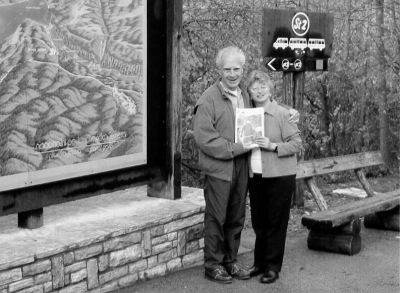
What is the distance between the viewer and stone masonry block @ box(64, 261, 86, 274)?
16.5 feet

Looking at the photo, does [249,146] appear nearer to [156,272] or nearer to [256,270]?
[256,270]

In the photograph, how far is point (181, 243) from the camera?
607cm

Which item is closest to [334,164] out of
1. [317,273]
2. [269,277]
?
[317,273]

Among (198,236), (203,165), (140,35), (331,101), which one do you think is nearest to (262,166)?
(203,165)

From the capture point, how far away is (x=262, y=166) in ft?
18.5

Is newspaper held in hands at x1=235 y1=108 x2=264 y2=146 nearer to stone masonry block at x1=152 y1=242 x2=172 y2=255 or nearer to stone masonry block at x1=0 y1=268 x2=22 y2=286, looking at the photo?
stone masonry block at x1=152 y1=242 x2=172 y2=255

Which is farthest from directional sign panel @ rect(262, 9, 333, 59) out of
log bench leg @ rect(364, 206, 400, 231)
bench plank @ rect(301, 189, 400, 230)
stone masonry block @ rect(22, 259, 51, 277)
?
stone masonry block @ rect(22, 259, 51, 277)

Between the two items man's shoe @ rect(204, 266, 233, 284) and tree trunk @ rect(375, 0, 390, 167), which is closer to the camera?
man's shoe @ rect(204, 266, 233, 284)

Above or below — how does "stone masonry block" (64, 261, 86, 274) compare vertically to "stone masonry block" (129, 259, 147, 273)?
above

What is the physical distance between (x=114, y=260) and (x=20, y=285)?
911 mm

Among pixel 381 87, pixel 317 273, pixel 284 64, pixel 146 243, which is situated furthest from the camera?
pixel 381 87

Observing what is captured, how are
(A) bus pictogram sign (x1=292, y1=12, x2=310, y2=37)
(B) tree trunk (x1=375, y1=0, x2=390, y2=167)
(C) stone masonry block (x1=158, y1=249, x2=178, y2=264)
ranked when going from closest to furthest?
1. (C) stone masonry block (x1=158, y1=249, x2=178, y2=264)
2. (A) bus pictogram sign (x1=292, y1=12, x2=310, y2=37)
3. (B) tree trunk (x1=375, y1=0, x2=390, y2=167)

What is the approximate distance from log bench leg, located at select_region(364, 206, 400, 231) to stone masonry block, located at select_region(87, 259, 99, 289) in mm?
3784

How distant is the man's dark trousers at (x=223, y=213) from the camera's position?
5648 mm
